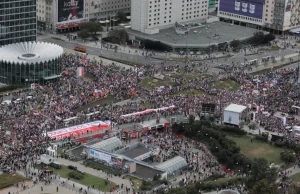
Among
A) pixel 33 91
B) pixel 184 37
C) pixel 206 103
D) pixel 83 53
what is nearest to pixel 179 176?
pixel 206 103

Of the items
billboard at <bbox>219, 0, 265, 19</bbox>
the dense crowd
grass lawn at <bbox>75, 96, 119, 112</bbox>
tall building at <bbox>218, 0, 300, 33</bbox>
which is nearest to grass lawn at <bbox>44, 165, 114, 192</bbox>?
the dense crowd

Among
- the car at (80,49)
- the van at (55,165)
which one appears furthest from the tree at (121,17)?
the van at (55,165)

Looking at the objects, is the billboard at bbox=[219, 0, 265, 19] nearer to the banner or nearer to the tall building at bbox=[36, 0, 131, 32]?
the tall building at bbox=[36, 0, 131, 32]

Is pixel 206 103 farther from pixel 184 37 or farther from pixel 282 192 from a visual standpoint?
pixel 184 37

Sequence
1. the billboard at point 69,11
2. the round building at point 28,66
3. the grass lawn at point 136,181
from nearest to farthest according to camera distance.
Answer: the grass lawn at point 136,181 → the round building at point 28,66 → the billboard at point 69,11

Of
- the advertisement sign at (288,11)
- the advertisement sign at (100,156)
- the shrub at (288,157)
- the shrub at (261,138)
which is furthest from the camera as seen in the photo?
the advertisement sign at (288,11)

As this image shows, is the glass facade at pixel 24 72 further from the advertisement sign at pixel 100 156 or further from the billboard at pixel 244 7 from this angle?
the billboard at pixel 244 7
